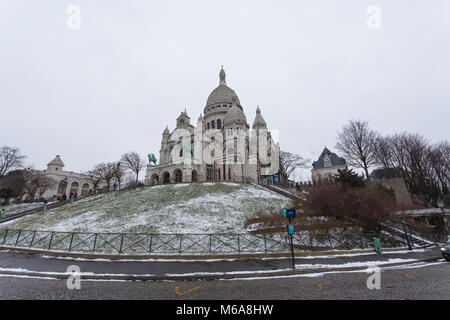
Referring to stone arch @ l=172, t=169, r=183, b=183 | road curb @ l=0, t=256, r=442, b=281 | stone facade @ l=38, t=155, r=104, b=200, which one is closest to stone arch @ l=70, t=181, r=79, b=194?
stone facade @ l=38, t=155, r=104, b=200

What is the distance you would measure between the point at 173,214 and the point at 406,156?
38519 millimetres

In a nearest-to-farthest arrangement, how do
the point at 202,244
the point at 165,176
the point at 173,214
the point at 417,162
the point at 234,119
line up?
the point at 202,244 → the point at 173,214 → the point at 417,162 → the point at 165,176 → the point at 234,119

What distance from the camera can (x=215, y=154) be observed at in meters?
43.8

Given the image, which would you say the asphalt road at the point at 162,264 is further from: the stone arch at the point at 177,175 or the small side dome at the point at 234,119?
the small side dome at the point at 234,119

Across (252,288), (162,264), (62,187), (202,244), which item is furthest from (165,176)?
(62,187)

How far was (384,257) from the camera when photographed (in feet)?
35.1

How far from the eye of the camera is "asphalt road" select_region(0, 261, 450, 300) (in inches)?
215

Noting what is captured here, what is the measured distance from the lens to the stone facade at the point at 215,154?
38.6 metres

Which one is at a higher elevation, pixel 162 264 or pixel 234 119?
pixel 234 119

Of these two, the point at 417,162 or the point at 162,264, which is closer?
the point at 162,264

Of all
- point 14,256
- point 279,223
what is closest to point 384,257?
point 279,223

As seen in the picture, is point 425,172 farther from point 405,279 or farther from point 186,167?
point 186,167

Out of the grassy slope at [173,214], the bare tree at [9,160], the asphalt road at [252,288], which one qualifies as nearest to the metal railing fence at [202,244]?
the grassy slope at [173,214]

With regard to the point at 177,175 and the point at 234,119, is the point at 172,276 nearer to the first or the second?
the point at 177,175
